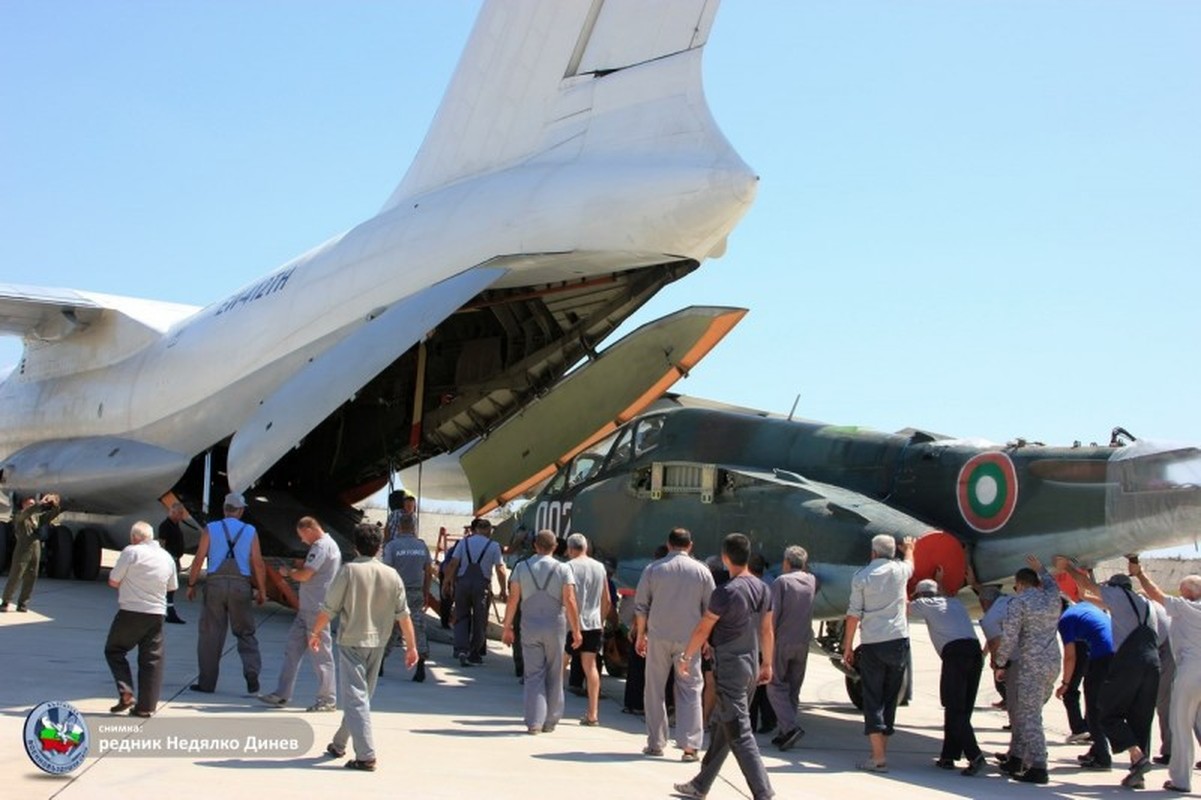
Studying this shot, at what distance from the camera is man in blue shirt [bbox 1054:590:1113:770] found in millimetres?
9211

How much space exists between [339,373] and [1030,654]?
7547 millimetres

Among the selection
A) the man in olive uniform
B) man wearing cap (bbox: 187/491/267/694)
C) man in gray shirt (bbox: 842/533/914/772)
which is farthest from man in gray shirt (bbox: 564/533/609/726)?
the man in olive uniform

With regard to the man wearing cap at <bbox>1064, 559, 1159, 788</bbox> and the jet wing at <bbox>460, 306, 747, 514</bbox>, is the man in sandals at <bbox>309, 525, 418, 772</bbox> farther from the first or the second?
the jet wing at <bbox>460, 306, 747, 514</bbox>

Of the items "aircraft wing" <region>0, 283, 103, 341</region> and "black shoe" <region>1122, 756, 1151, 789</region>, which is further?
"aircraft wing" <region>0, 283, 103, 341</region>

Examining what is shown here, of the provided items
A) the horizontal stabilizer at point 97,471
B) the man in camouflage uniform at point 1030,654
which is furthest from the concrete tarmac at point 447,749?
the horizontal stabilizer at point 97,471

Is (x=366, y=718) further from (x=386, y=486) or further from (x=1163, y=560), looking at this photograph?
(x=1163, y=560)

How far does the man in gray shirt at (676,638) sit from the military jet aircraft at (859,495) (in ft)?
6.52

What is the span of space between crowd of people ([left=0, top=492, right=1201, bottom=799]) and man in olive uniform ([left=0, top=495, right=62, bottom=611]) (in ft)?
16.1

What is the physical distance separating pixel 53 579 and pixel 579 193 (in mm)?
11181

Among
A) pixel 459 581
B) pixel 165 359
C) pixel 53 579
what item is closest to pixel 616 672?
pixel 459 581

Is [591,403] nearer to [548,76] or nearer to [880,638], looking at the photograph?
[548,76]

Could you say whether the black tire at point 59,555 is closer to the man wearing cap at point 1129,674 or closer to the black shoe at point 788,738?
the black shoe at point 788,738

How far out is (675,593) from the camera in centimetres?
827

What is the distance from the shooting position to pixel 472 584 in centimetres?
1206
